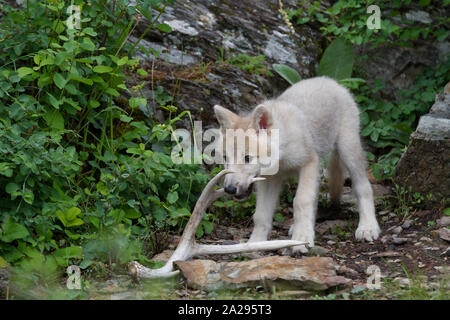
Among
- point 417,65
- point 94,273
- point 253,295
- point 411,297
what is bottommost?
point 94,273

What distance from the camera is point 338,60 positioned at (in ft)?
24.7

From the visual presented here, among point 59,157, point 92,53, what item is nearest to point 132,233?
point 59,157

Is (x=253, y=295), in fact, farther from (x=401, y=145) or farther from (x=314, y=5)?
(x=314, y=5)

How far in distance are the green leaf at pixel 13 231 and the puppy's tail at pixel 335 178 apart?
3334 mm

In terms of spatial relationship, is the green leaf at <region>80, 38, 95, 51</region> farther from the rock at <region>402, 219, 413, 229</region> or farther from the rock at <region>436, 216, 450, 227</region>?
the rock at <region>436, 216, 450, 227</region>

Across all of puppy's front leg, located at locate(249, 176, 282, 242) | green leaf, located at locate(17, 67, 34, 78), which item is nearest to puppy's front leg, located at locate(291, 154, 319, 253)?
puppy's front leg, located at locate(249, 176, 282, 242)

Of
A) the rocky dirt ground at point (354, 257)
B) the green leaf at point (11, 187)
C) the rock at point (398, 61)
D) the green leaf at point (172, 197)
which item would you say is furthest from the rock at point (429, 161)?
the green leaf at point (11, 187)

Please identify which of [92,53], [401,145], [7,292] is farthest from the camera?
[401,145]

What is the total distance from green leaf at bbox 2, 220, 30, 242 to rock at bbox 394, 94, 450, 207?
377 centimetres

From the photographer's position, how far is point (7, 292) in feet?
12.0

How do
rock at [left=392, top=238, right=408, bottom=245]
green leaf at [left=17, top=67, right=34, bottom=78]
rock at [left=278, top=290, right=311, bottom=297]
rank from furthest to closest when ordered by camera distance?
rock at [left=392, top=238, right=408, bottom=245]
green leaf at [left=17, top=67, right=34, bottom=78]
rock at [left=278, top=290, right=311, bottom=297]

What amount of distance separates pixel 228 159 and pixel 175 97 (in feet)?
4.84

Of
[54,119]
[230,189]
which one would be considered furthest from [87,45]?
[230,189]

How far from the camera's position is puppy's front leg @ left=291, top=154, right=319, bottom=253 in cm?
511
